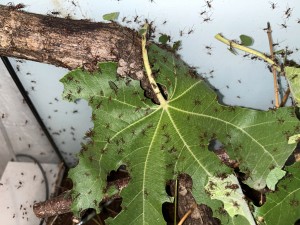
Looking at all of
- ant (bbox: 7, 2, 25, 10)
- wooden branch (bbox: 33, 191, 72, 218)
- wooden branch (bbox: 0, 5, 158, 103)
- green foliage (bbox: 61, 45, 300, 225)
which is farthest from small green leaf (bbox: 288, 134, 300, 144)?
ant (bbox: 7, 2, 25, 10)

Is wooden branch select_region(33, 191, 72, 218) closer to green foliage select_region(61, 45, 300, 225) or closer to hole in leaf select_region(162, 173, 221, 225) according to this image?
green foliage select_region(61, 45, 300, 225)

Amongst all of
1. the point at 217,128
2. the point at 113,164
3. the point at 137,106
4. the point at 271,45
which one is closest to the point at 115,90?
the point at 137,106

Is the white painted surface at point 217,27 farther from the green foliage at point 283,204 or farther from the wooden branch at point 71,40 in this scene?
the green foliage at point 283,204

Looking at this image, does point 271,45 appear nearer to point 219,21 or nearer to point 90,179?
point 219,21

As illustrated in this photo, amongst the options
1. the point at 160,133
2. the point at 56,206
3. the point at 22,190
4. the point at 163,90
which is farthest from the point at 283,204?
the point at 22,190

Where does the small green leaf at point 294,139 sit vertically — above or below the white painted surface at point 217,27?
below

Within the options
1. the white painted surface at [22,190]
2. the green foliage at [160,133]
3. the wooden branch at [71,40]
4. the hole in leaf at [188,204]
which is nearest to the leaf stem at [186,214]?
the hole in leaf at [188,204]

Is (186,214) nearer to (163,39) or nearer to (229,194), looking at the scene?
(229,194)
